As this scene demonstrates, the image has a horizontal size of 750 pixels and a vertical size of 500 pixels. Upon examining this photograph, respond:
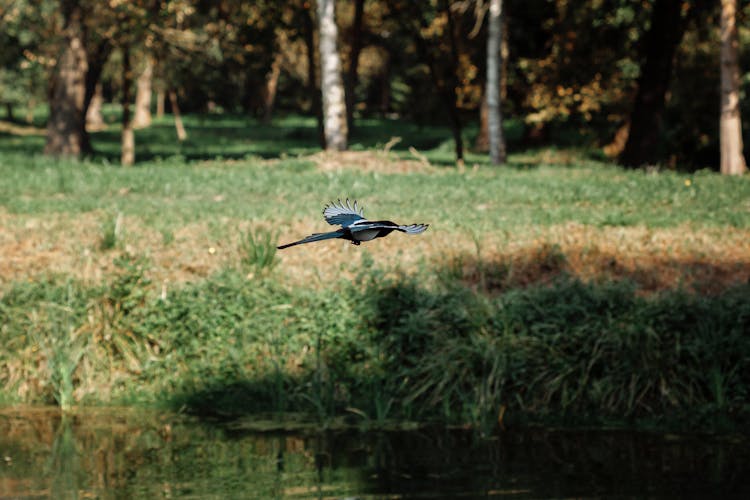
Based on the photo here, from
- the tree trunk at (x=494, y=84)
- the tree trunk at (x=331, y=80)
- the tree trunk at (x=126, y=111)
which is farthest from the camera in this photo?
the tree trunk at (x=126, y=111)

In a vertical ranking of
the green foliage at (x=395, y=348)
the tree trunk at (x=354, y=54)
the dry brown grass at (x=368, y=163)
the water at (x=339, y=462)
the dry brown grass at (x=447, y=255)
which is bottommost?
the water at (x=339, y=462)

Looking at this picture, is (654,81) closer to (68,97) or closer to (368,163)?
(368,163)

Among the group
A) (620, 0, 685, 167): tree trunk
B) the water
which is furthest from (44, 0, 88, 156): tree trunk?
the water

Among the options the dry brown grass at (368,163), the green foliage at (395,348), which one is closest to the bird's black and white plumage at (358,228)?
the green foliage at (395,348)

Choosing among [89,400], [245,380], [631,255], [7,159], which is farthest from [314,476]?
[7,159]

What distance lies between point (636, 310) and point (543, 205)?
3920 millimetres

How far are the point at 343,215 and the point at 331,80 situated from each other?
54.0 ft

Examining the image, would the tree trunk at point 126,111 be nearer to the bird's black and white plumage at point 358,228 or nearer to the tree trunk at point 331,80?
the tree trunk at point 331,80

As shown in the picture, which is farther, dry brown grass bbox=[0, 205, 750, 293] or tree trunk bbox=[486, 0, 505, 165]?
tree trunk bbox=[486, 0, 505, 165]

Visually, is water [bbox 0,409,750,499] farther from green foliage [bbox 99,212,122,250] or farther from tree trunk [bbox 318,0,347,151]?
tree trunk [bbox 318,0,347,151]

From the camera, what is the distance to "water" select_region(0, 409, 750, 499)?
8883mm

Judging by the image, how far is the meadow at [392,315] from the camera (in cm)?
1044

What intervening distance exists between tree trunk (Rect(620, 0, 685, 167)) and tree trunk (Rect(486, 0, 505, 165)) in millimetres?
3726

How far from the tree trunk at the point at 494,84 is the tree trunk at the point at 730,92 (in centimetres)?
399
